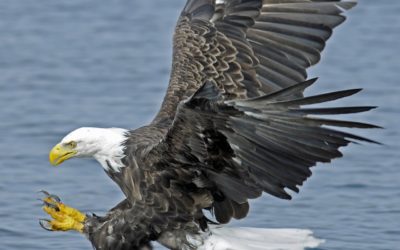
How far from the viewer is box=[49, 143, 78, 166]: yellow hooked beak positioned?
7.37 metres

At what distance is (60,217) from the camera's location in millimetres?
7648

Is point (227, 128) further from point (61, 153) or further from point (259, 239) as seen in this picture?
point (61, 153)

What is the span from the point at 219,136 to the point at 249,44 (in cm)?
184

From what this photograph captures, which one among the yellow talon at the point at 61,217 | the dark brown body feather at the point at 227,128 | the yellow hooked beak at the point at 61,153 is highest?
the dark brown body feather at the point at 227,128

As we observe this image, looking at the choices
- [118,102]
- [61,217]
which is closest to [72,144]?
[61,217]

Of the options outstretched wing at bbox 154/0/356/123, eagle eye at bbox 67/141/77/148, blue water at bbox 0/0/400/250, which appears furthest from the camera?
blue water at bbox 0/0/400/250

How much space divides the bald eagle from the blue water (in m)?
1.16

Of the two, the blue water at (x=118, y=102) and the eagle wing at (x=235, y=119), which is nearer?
the eagle wing at (x=235, y=119)

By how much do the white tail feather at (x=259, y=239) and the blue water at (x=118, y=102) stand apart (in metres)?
1.33

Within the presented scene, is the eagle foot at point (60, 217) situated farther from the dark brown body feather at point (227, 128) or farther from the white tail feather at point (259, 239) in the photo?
the white tail feather at point (259, 239)

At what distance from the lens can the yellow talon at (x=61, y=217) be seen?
755 cm

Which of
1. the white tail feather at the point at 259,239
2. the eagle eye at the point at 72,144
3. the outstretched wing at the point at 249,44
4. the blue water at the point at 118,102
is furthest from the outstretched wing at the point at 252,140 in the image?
the blue water at the point at 118,102

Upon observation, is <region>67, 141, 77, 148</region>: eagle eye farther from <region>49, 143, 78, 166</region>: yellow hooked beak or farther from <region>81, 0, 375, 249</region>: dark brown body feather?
<region>81, 0, 375, 249</region>: dark brown body feather

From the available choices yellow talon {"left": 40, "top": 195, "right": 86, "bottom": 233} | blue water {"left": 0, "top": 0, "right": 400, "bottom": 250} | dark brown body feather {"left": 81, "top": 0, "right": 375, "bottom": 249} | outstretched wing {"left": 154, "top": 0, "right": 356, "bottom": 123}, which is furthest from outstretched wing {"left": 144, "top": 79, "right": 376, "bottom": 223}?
blue water {"left": 0, "top": 0, "right": 400, "bottom": 250}
